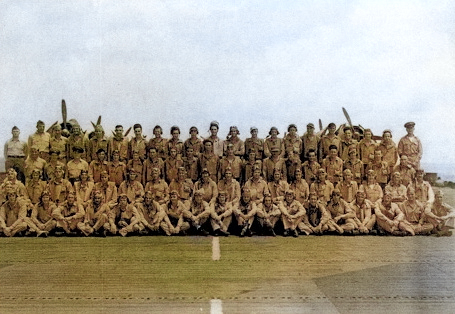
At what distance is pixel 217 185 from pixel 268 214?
44.9 inches

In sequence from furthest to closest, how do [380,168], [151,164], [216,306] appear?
[380,168], [151,164], [216,306]

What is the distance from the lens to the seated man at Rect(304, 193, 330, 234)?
814cm

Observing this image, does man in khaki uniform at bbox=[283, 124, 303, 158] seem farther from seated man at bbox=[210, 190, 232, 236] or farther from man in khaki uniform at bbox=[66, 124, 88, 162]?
man in khaki uniform at bbox=[66, 124, 88, 162]

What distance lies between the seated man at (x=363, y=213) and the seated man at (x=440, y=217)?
3.16ft

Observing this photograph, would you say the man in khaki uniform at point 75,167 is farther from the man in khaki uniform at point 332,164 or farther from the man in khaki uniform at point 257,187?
the man in khaki uniform at point 332,164

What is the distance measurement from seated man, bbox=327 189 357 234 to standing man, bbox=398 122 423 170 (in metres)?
1.76

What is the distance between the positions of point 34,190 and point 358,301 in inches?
236

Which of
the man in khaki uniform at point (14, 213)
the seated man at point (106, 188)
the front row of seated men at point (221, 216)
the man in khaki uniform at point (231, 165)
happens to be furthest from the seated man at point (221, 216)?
the man in khaki uniform at point (14, 213)

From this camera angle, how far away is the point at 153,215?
8.23 metres

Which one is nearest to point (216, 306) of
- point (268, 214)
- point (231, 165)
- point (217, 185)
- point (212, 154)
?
point (268, 214)

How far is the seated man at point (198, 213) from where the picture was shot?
8180mm

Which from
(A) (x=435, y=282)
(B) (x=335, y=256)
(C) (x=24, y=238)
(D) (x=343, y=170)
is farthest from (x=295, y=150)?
(C) (x=24, y=238)

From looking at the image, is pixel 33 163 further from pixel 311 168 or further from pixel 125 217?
pixel 311 168

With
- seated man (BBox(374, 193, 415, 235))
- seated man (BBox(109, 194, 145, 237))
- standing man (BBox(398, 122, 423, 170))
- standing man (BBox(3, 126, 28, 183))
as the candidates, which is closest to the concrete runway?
seated man (BBox(109, 194, 145, 237))
